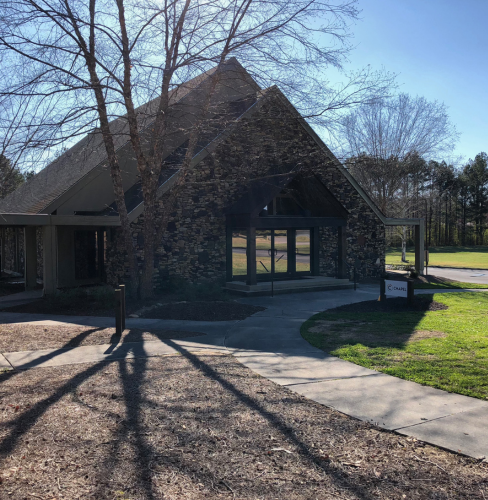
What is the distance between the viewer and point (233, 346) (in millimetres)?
8953

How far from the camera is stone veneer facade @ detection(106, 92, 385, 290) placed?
54.7 feet

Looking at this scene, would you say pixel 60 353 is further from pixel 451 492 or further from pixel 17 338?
pixel 451 492

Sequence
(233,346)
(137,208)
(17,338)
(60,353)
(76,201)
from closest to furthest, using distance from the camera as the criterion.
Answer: (60,353)
(233,346)
(17,338)
(137,208)
(76,201)

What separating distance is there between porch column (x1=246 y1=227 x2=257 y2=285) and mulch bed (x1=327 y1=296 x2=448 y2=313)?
3.61 m

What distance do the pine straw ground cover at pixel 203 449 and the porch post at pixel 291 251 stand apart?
40.8ft

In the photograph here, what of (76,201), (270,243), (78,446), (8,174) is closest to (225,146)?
(270,243)

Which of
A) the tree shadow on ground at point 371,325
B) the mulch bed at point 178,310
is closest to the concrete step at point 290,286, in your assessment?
the mulch bed at point 178,310

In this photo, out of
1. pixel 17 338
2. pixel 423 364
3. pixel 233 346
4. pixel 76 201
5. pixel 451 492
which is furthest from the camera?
pixel 76 201

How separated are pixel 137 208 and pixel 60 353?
7.38 m

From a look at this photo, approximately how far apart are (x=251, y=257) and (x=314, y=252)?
3984 mm

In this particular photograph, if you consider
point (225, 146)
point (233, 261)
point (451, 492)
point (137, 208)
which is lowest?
point (451, 492)

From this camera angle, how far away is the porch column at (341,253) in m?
18.4

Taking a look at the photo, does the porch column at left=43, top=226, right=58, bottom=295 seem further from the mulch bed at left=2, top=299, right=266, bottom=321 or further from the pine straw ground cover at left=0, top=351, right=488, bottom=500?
the pine straw ground cover at left=0, top=351, right=488, bottom=500

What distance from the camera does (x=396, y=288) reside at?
1356 centimetres
